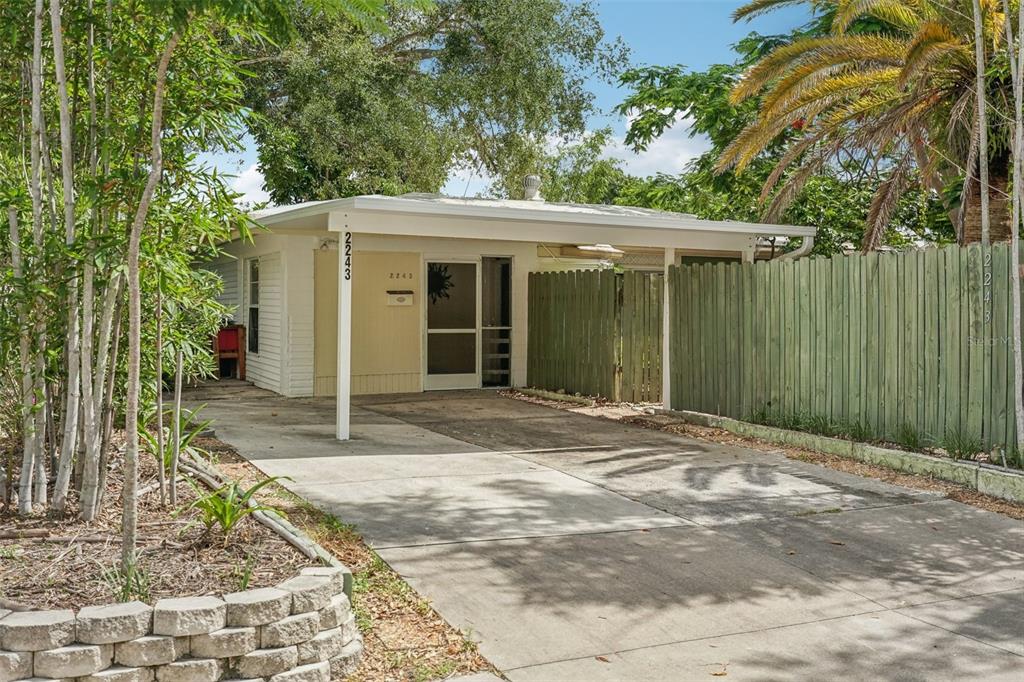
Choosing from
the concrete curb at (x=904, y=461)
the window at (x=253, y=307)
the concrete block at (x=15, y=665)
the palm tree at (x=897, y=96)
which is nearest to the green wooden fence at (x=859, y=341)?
the concrete curb at (x=904, y=461)

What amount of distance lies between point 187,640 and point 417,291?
1054 centimetres

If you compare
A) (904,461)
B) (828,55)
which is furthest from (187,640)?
(828,55)

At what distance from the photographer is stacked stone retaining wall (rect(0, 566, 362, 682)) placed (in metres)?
3.37

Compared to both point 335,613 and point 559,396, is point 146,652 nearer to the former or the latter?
point 335,613

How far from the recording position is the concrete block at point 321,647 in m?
3.71

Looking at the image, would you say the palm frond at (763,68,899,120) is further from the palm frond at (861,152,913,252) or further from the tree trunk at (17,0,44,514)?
the tree trunk at (17,0,44,514)

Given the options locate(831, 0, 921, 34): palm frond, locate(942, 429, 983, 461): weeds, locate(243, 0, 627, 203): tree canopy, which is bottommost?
locate(942, 429, 983, 461): weeds

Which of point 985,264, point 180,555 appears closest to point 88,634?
point 180,555

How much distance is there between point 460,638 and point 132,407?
1747mm

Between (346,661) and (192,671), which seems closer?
(192,671)

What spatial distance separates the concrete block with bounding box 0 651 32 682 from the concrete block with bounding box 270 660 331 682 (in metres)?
0.85

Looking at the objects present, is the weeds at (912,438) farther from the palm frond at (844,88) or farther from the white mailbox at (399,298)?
the white mailbox at (399,298)

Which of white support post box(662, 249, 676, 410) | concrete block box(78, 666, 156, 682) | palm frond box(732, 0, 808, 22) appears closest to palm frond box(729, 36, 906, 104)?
palm frond box(732, 0, 808, 22)

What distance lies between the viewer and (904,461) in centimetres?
802
